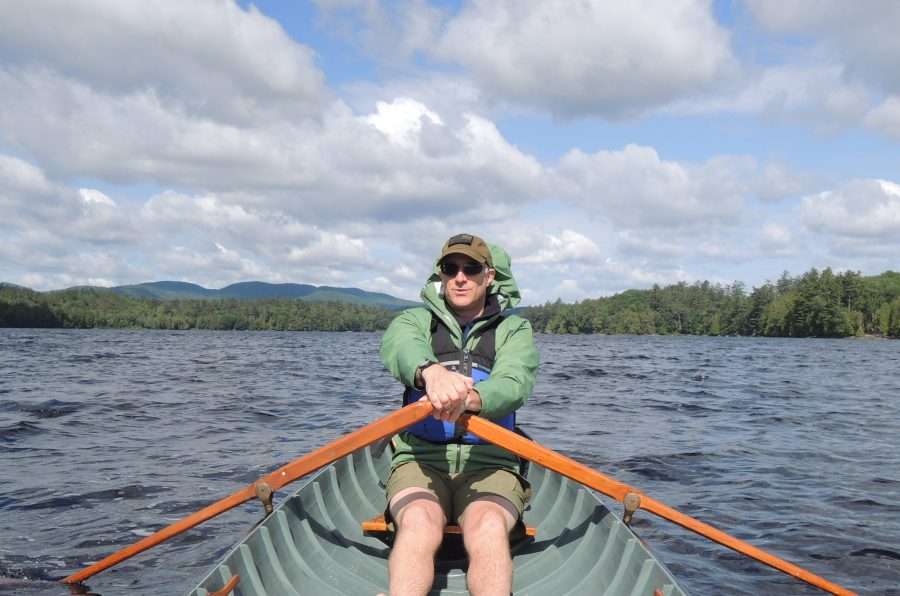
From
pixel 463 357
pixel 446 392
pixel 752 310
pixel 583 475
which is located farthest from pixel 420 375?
pixel 752 310

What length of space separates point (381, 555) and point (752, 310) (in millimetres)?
117615

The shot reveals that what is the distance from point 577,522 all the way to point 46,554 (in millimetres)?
4607

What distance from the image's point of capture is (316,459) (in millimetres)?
4348

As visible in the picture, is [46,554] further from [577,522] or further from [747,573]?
[747,573]

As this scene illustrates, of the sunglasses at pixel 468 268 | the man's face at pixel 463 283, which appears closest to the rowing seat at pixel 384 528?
the man's face at pixel 463 283

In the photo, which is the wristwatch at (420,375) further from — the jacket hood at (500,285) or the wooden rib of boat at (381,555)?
the wooden rib of boat at (381,555)

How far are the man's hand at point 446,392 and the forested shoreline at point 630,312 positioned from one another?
102 m

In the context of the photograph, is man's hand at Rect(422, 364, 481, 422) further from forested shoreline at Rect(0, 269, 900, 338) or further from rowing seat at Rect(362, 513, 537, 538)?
forested shoreline at Rect(0, 269, 900, 338)

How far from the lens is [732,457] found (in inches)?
421

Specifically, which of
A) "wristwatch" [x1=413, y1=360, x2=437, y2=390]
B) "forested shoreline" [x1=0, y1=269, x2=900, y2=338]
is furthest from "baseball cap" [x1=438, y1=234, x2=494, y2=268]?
"forested shoreline" [x1=0, y1=269, x2=900, y2=338]

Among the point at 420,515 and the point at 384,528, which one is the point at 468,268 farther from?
the point at 384,528

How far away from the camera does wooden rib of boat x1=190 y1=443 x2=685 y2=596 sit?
402 cm

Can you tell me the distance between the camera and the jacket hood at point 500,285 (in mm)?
4672

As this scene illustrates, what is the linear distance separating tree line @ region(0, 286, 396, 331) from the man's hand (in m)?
121
